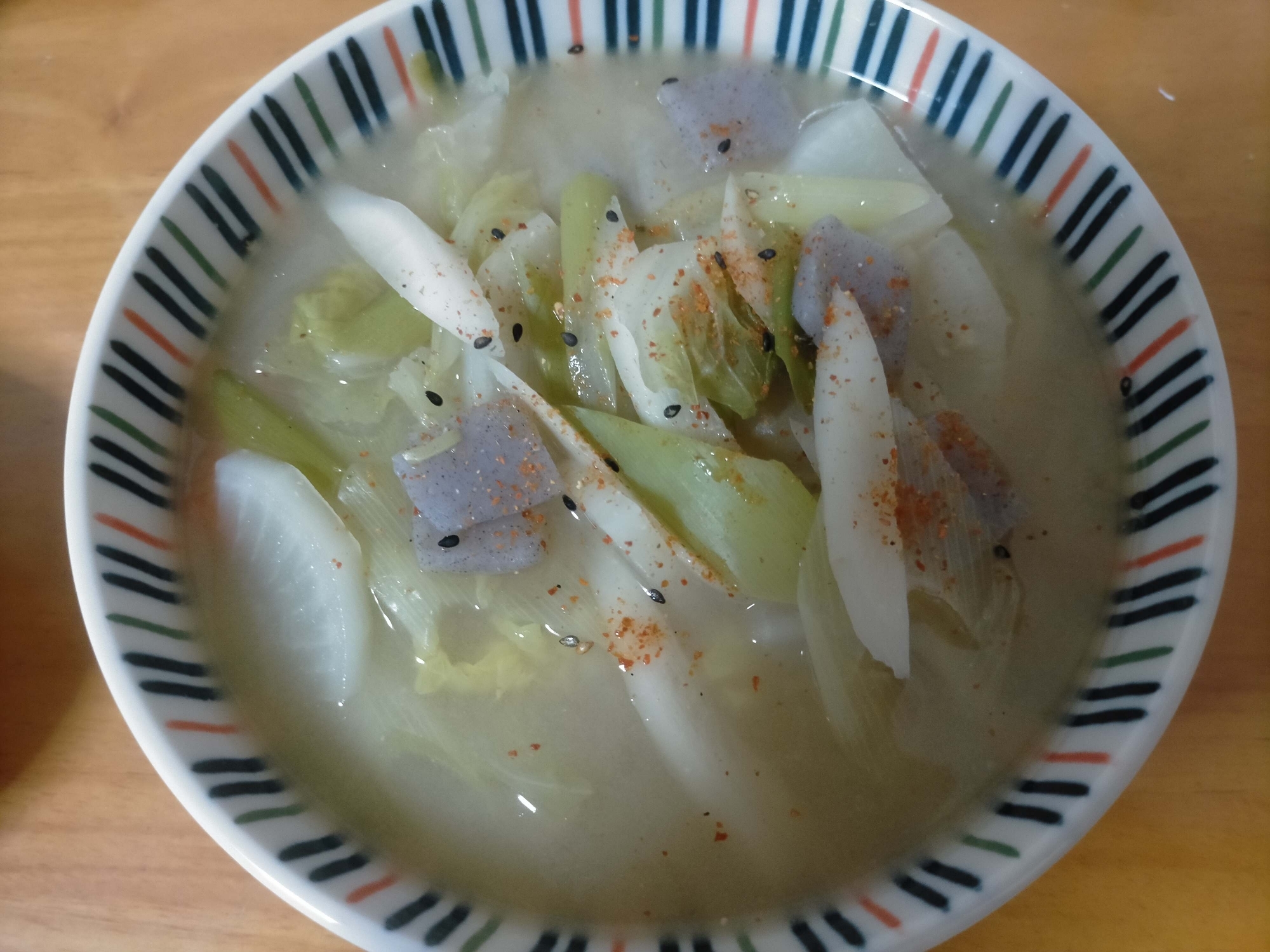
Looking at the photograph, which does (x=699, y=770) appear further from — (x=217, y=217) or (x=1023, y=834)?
(x=217, y=217)

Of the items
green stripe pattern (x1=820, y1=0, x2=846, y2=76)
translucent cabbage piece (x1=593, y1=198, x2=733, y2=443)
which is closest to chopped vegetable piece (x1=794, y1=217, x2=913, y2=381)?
translucent cabbage piece (x1=593, y1=198, x2=733, y2=443)

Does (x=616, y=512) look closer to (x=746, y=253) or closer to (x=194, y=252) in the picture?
(x=746, y=253)

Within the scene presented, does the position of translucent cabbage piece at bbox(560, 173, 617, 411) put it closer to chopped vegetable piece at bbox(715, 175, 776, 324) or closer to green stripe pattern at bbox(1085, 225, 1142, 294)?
chopped vegetable piece at bbox(715, 175, 776, 324)

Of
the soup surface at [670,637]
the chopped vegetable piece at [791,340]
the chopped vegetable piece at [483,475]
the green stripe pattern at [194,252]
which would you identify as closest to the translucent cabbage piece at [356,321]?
the soup surface at [670,637]

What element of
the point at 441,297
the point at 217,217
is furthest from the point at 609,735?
the point at 217,217

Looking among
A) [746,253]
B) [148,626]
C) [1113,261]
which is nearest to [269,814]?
[148,626]
